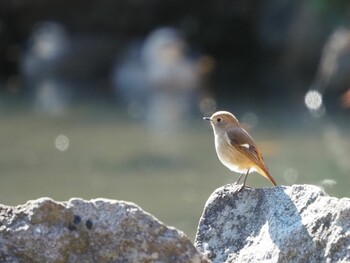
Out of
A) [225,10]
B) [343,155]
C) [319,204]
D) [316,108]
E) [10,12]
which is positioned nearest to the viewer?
[319,204]

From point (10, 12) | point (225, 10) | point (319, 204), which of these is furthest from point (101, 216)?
point (10, 12)

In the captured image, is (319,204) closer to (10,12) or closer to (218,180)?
(218,180)

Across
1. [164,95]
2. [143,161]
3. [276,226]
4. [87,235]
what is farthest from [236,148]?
[164,95]

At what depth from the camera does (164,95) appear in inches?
606

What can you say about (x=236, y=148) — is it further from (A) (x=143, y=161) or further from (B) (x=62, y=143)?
(B) (x=62, y=143)

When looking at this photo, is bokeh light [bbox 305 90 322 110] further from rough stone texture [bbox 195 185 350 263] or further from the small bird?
rough stone texture [bbox 195 185 350 263]

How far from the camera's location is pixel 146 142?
11.4 meters

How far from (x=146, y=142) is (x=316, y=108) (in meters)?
3.02

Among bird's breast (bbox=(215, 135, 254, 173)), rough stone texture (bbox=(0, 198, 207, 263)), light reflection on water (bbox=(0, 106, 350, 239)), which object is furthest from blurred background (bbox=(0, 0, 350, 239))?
rough stone texture (bbox=(0, 198, 207, 263))

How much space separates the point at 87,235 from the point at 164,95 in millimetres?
11864

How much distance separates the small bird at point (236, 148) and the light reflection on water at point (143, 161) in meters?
2.80

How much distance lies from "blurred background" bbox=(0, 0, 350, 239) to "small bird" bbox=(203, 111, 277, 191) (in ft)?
8.31

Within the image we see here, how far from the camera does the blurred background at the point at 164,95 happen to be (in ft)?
30.9

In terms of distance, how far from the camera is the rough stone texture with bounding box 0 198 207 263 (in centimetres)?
354
